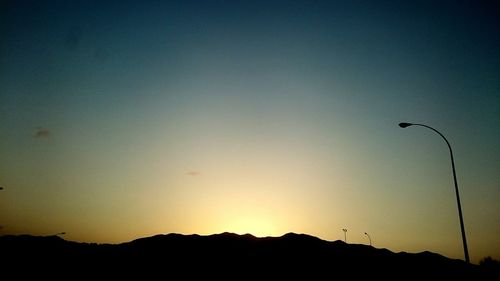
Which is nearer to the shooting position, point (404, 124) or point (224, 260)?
point (404, 124)

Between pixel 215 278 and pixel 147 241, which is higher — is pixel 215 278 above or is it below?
below

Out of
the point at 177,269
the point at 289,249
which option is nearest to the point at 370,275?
the point at 289,249

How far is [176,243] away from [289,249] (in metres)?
21.5

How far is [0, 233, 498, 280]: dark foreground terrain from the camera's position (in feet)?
129

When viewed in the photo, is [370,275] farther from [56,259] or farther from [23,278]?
[56,259]

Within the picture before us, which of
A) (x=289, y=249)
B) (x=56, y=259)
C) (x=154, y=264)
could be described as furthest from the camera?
(x=289, y=249)

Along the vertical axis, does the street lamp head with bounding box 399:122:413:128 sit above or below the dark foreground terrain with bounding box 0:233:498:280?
above

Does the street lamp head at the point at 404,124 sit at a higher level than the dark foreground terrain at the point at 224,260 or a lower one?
higher

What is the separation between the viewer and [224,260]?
4922 cm

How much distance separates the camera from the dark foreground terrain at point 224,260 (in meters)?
39.4

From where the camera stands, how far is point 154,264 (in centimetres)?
4597

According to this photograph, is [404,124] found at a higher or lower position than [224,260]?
higher

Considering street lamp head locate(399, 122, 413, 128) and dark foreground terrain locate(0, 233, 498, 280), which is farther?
dark foreground terrain locate(0, 233, 498, 280)

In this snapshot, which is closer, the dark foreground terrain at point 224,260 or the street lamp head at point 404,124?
the street lamp head at point 404,124
